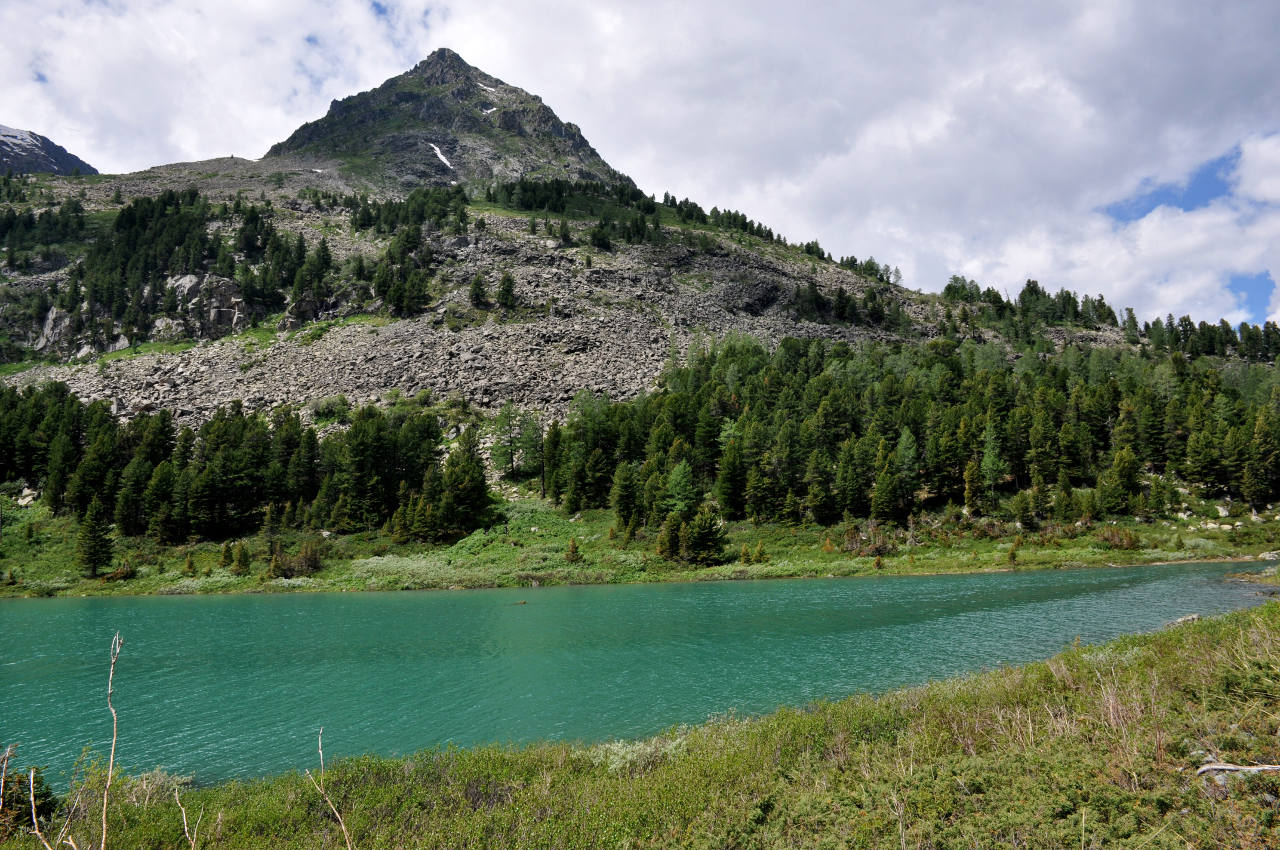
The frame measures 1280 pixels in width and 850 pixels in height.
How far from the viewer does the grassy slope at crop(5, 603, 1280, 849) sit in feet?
32.5

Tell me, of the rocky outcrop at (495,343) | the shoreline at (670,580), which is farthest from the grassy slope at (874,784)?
the rocky outcrop at (495,343)

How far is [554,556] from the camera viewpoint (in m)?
78.1

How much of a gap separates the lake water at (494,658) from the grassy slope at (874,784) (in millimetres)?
7192

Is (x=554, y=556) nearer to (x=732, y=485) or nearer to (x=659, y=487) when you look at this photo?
(x=659, y=487)

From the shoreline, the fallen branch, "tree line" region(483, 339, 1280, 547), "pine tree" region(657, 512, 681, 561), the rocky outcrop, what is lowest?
the shoreline

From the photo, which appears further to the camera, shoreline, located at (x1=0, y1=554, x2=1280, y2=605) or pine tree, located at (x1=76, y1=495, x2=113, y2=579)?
pine tree, located at (x1=76, y1=495, x2=113, y2=579)

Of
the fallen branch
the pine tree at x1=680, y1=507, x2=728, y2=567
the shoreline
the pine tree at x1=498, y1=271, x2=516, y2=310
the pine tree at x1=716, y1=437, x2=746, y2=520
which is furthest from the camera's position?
the pine tree at x1=498, y1=271, x2=516, y2=310

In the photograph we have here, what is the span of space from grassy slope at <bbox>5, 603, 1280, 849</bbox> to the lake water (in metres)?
7.19

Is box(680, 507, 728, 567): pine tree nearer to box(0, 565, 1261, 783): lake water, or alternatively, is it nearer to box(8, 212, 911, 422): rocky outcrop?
box(0, 565, 1261, 783): lake water

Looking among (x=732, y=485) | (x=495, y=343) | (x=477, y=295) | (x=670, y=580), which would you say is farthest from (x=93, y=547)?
(x=477, y=295)

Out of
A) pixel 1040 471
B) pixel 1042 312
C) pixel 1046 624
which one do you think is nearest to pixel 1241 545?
pixel 1040 471

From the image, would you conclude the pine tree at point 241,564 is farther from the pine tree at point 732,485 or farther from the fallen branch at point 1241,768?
the fallen branch at point 1241,768

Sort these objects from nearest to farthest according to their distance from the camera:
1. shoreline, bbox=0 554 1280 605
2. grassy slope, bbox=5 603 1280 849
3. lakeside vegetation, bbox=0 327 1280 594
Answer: grassy slope, bbox=5 603 1280 849
shoreline, bbox=0 554 1280 605
lakeside vegetation, bbox=0 327 1280 594

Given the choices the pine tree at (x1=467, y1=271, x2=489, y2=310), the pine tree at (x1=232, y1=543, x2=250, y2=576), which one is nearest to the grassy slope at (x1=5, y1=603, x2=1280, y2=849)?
the pine tree at (x1=232, y1=543, x2=250, y2=576)
